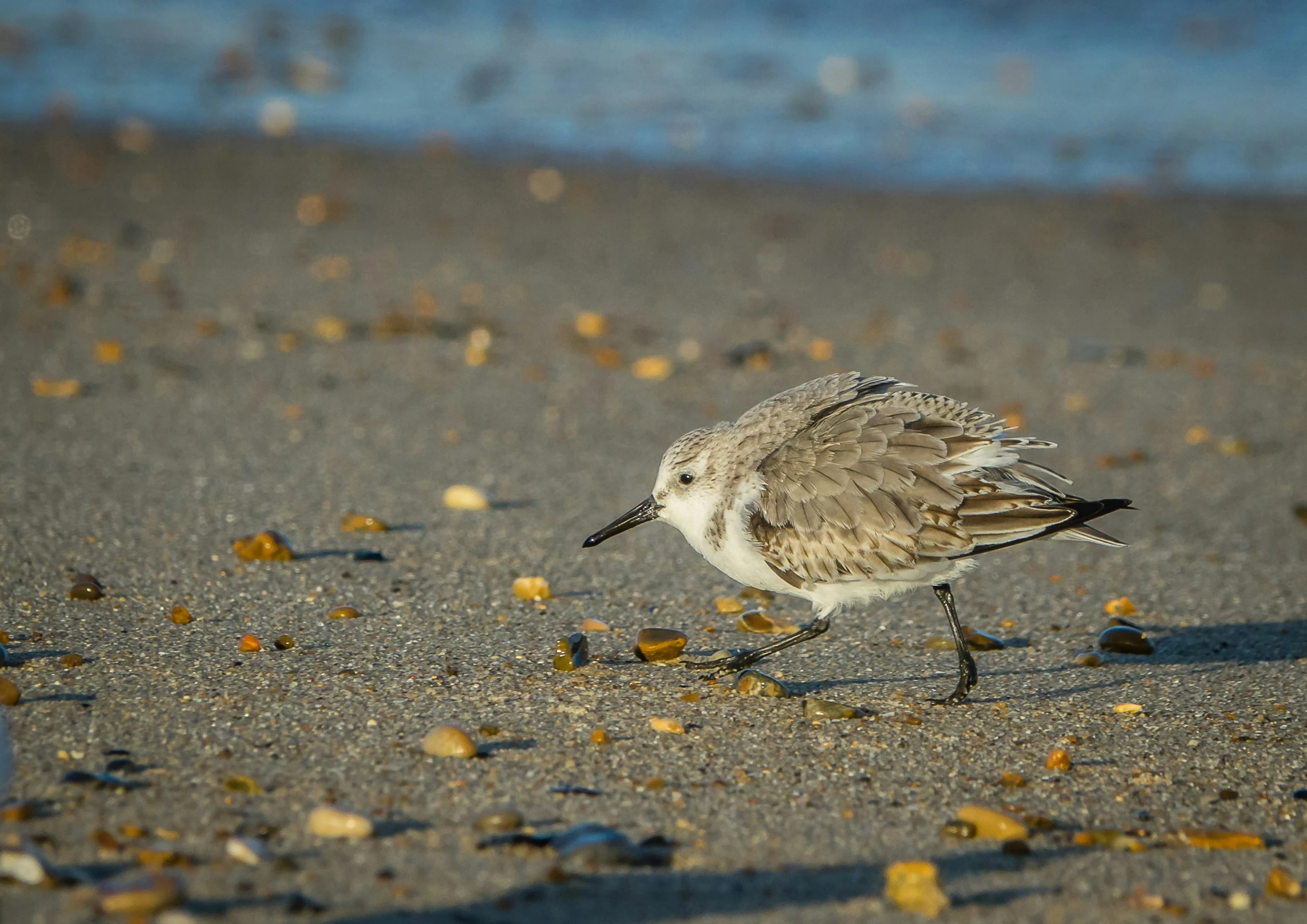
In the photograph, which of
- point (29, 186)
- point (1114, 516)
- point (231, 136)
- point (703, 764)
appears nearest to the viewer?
point (703, 764)

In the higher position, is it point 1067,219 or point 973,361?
point 1067,219

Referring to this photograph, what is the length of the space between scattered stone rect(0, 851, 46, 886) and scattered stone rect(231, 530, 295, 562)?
2384mm

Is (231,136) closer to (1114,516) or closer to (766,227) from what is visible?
(766,227)

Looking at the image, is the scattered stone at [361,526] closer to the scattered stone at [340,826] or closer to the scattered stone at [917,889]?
the scattered stone at [340,826]

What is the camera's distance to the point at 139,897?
304 centimetres

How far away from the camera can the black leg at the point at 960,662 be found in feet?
15.1

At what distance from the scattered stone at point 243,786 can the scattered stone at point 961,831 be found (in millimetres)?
1840

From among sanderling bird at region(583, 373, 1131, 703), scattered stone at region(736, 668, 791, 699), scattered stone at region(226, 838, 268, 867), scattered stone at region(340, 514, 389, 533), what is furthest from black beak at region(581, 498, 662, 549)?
scattered stone at region(226, 838, 268, 867)

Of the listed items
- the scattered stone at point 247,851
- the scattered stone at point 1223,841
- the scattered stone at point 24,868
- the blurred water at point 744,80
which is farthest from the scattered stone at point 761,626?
the blurred water at point 744,80

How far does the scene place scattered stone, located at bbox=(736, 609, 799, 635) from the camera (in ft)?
17.4

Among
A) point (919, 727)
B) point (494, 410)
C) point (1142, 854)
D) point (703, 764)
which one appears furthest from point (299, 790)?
point (494, 410)

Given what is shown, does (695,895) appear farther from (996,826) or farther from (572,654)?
(572,654)

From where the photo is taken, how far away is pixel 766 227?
1120 cm

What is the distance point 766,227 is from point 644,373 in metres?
3.30
